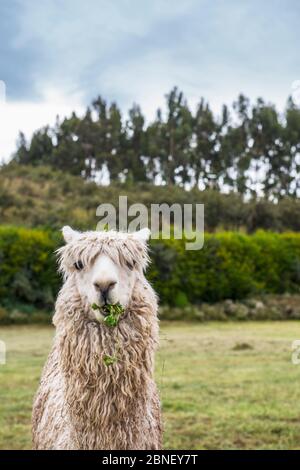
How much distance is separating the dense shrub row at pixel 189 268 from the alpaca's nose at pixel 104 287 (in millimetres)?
17189

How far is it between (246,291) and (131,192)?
15.3 m

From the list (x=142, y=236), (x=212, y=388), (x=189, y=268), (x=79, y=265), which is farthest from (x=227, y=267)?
(x=79, y=265)

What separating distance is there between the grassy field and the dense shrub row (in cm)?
275

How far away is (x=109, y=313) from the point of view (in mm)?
3438

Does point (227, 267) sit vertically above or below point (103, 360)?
below

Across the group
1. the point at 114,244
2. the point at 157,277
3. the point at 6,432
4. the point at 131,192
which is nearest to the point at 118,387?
the point at 114,244

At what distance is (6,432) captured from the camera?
8562mm

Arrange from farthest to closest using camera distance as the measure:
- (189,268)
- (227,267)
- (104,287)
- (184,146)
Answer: (184,146) < (227,267) < (189,268) < (104,287)

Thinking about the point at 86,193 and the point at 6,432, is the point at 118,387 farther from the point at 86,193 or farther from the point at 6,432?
the point at 86,193

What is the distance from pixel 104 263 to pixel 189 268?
2101 centimetres

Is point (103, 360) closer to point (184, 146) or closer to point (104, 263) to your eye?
point (104, 263)

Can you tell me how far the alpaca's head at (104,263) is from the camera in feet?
10.9

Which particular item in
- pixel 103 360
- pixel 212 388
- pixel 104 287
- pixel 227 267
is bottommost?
pixel 212 388

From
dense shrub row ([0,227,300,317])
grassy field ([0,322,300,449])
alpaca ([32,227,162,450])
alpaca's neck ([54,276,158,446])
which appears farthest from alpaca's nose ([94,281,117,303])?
dense shrub row ([0,227,300,317])
